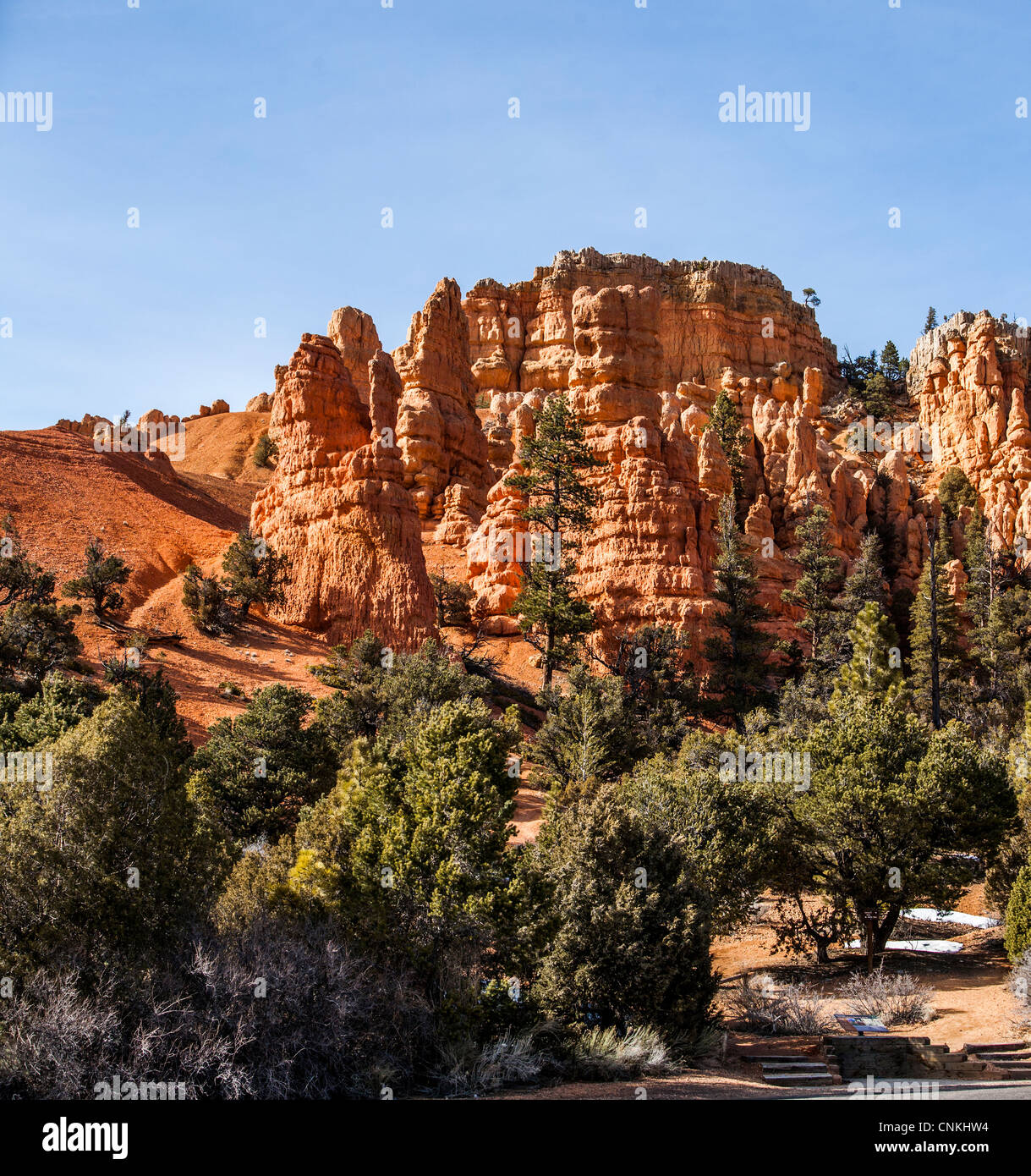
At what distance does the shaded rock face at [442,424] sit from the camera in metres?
62.4

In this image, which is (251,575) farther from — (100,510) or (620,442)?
(620,442)

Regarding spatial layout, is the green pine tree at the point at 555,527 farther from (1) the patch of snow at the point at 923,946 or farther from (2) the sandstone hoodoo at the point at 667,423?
(1) the patch of snow at the point at 923,946

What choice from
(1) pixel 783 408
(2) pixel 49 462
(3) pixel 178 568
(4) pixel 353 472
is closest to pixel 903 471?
(1) pixel 783 408

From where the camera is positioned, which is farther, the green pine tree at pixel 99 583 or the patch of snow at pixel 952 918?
the green pine tree at pixel 99 583

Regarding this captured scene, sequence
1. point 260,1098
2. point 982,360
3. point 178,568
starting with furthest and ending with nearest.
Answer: point 982,360, point 178,568, point 260,1098

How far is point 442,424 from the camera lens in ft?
211

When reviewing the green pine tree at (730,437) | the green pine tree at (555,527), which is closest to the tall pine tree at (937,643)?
the green pine tree at (730,437)

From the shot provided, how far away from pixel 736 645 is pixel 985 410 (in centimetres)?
4901

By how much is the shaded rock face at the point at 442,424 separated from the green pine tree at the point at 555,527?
42.5ft

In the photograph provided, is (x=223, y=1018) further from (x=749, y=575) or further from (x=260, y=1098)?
(x=749, y=575)

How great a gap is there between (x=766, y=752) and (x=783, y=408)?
45257mm

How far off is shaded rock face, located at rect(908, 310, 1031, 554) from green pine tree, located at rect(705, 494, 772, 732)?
32.3 meters

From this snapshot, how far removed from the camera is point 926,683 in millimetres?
47531

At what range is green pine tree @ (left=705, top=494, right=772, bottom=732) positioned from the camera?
4322 cm
